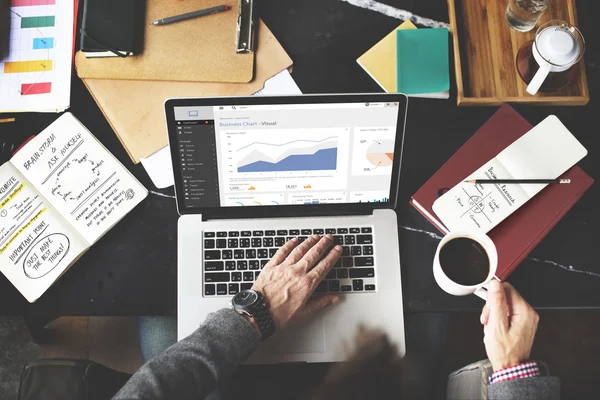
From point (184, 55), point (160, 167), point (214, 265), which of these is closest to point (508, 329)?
point (214, 265)

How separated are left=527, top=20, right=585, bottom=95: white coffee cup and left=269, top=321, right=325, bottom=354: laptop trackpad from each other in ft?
2.17

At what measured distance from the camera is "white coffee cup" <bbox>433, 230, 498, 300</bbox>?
38.3 inches

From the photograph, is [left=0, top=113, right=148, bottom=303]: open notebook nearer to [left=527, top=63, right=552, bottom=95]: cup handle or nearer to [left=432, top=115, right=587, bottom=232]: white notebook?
[left=432, top=115, right=587, bottom=232]: white notebook

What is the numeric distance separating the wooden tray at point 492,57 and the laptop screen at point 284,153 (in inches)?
10.9

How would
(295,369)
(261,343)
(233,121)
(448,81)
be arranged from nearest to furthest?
(233,121), (261,343), (448,81), (295,369)

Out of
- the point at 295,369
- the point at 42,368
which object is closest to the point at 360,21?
the point at 295,369

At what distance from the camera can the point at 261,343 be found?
1050mm

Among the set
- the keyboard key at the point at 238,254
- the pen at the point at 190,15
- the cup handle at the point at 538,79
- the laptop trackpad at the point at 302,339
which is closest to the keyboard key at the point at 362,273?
the laptop trackpad at the point at 302,339

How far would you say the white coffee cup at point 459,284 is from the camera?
0.97 metres

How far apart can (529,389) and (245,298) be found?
0.52 meters

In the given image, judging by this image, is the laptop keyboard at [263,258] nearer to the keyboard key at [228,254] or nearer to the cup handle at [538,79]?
the keyboard key at [228,254]

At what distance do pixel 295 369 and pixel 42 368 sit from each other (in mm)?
529

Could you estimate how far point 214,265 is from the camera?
107cm

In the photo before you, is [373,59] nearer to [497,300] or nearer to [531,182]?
[531,182]
